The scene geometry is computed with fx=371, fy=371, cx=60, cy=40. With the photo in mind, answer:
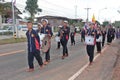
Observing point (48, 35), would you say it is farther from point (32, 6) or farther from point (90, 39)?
point (32, 6)

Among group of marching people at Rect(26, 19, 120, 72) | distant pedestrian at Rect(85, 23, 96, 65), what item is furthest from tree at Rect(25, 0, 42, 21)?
distant pedestrian at Rect(85, 23, 96, 65)

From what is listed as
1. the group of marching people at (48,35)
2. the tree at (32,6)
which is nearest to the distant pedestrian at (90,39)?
the group of marching people at (48,35)

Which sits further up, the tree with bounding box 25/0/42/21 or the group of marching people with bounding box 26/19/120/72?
the tree with bounding box 25/0/42/21

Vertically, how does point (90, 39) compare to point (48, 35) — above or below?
below

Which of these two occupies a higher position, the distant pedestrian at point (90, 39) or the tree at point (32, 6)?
the tree at point (32, 6)

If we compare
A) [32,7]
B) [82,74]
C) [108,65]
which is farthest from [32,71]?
[32,7]

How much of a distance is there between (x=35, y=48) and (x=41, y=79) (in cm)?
220

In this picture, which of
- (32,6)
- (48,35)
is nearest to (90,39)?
(48,35)

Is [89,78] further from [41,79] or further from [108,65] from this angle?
[108,65]

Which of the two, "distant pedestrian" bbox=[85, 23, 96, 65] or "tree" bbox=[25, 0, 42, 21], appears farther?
"tree" bbox=[25, 0, 42, 21]

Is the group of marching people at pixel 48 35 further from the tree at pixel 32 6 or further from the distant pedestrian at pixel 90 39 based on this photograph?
the tree at pixel 32 6

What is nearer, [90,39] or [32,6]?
[90,39]

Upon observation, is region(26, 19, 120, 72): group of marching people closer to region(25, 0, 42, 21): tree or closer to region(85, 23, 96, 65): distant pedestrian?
region(85, 23, 96, 65): distant pedestrian

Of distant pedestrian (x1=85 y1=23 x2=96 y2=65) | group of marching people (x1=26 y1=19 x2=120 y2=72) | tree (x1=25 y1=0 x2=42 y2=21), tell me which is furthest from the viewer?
tree (x1=25 y1=0 x2=42 y2=21)
